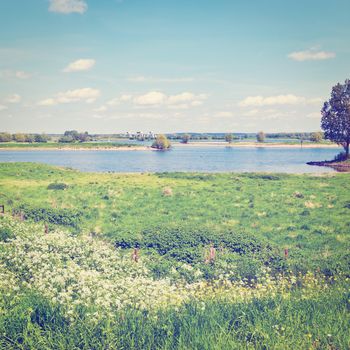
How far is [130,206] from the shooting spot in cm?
2892

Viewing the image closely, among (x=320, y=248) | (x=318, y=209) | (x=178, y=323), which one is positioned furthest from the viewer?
(x=318, y=209)

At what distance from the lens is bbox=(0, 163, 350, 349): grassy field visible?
8742 millimetres

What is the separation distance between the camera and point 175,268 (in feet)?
55.1

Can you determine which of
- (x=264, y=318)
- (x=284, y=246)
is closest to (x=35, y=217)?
(x=284, y=246)

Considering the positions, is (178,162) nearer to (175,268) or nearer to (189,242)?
(189,242)

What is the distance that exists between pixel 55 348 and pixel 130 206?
20.6 m

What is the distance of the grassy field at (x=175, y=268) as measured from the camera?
8742mm

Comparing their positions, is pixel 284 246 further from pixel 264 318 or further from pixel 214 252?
pixel 264 318

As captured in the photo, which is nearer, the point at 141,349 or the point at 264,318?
the point at 141,349

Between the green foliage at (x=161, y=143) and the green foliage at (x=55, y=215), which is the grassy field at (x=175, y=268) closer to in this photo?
Answer: the green foliage at (x=55, y=215)

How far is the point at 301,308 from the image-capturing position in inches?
391

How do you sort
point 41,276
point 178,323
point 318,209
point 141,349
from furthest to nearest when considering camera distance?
point 318,209 < point 41,276 < point 178,323 < point 141,349

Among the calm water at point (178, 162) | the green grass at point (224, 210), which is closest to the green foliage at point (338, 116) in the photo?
the calm water at point (178, 162)

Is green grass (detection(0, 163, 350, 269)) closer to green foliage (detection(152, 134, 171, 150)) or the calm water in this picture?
the calm water
